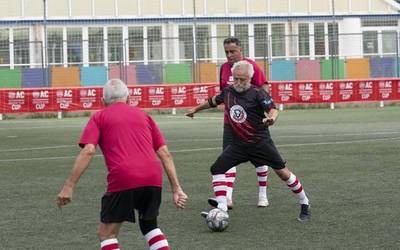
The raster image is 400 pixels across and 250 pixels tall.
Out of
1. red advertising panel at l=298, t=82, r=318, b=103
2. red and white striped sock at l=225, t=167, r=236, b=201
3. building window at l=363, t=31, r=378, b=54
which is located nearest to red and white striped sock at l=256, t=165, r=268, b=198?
red and white striped sock at l=225, t=167, r=236, b=201

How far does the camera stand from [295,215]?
10.7 m

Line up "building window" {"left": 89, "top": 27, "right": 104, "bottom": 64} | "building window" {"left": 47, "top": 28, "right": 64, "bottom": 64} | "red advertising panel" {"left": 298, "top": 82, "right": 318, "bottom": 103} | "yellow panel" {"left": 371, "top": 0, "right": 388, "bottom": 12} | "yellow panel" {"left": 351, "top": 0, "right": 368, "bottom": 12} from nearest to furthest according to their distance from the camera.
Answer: "red advertising panel" {"left": 298, "top": 82, "right": 318, "bottom": 103}
"building window" {"left": 47, "top": 28, "right": 64, "bottom": 64}
"building window" {"left": 89, "top": 27, "right": 104, "bottom": 64}
"yellow panel" {"left": 351, "top": 0, "right": 368, "bottom": 12}
"yellow panel" {"left": 371, "top": 0, "right": 388, "bottom": 12}

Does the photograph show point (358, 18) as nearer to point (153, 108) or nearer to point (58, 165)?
point (153, 108)

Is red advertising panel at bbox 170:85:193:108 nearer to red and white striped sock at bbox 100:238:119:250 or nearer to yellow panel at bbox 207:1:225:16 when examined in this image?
yellow panel at bbox 207:1:225:16

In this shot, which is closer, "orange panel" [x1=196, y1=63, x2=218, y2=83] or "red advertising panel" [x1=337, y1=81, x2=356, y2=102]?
"red advertising panel" [x1=337, y1=81, x2=356, y2=102]

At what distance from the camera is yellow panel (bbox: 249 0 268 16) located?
155 ft

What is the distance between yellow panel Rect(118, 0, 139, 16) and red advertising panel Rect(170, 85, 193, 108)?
1024cm

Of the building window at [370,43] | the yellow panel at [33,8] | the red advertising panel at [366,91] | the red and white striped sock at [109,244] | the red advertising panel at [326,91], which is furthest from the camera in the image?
the yellow panel at [33,8]

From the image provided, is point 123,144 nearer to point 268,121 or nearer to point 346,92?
point 268,121

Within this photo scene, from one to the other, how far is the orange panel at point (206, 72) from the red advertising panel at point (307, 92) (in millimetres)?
5467

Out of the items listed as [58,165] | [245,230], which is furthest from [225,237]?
[58,165]

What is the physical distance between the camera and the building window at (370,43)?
144 feet

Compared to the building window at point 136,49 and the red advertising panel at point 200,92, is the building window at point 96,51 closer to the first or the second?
the building window at point 136,49

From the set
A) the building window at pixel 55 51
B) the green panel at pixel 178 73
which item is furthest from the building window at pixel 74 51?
the green panel at pixel 178 73
